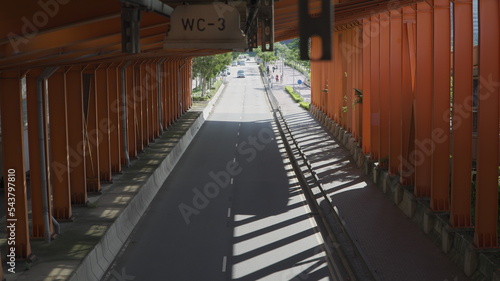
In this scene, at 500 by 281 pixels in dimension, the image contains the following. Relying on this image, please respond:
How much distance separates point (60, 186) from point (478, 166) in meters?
11.1

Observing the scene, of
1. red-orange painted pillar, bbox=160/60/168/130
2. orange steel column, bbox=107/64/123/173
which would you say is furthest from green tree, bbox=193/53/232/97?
orange steel column, bbox=107/64/123/173

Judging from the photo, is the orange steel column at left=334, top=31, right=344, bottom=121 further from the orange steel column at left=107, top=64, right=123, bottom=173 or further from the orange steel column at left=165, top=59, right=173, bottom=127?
the orange steel column at left=107, top=64, right=123, bottom=173

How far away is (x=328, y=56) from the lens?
4551 mm

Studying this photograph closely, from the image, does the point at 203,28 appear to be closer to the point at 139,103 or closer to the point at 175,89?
the point at 139,103

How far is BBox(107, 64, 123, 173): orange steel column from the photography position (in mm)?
28156

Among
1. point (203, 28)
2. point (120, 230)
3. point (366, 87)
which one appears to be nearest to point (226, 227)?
point (120, 230)

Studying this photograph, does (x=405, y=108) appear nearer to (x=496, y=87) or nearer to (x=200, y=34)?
(x=496, y=87)

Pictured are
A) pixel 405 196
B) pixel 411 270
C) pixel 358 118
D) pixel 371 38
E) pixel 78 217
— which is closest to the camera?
pixel 411 270

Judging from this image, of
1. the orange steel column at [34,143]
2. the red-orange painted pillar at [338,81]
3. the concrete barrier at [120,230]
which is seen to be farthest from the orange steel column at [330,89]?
the orange steel column at [34,143]

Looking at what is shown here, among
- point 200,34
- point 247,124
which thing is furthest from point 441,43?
point 247,124

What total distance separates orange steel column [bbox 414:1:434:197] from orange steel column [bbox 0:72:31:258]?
11.1 metres

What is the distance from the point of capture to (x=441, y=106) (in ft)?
63.9

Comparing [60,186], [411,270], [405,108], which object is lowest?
[411,270]

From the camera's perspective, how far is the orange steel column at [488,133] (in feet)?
50.2
